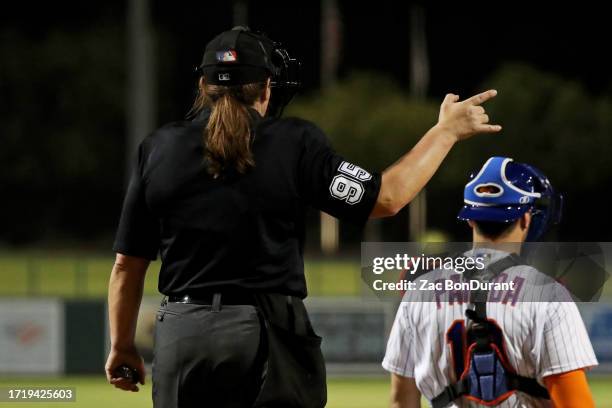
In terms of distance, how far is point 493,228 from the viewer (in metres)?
3.57

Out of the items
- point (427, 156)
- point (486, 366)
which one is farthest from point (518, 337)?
point (427, 156)

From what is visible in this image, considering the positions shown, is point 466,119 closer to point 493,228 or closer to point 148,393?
point 493,228

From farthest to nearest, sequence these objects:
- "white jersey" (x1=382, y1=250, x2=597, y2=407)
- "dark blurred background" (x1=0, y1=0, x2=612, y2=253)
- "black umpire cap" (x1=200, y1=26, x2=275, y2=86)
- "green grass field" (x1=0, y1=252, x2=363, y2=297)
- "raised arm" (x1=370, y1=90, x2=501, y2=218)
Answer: "dark blurred background" (x1=0, y1=0, x2=612, y2=253) < "green grass field" (x1=0, y1=252, x2=363, y2=297) < "black umpire cap" (x1=200, y1=26, x2=275, y2=86) < "raised arm" (x1=370, y1=90, x2=501, y2=218) < "white jersey" (x1=382, y1=250, x2=597, y2=407)

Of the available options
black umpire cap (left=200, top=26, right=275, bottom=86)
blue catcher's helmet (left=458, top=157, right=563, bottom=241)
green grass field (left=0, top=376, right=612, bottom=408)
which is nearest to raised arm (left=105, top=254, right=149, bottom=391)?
black umpire cap (left=200, top=26, right=275, bottom=86)

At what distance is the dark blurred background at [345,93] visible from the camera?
53.4m

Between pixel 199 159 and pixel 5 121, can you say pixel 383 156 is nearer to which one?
pixel 5 121

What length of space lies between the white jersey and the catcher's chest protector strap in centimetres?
2

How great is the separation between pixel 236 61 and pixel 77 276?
1115 inches

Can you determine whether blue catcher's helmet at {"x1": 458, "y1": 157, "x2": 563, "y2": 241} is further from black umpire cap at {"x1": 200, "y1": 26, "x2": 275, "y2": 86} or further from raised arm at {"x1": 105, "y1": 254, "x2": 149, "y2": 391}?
raised arm at {"x1": 105, "y1": 254, "x2": 149, "y2": 391}

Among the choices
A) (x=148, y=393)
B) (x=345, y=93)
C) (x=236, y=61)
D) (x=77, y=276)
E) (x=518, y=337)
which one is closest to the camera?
(x=518, y=337)

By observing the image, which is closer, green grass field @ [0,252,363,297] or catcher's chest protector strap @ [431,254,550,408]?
catcher's chest protector strap @ [431,254,550,408]

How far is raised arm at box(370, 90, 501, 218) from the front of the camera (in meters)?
3.54

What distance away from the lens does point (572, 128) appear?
5347 centimetres

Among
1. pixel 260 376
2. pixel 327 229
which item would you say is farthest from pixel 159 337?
pixel 327 229
